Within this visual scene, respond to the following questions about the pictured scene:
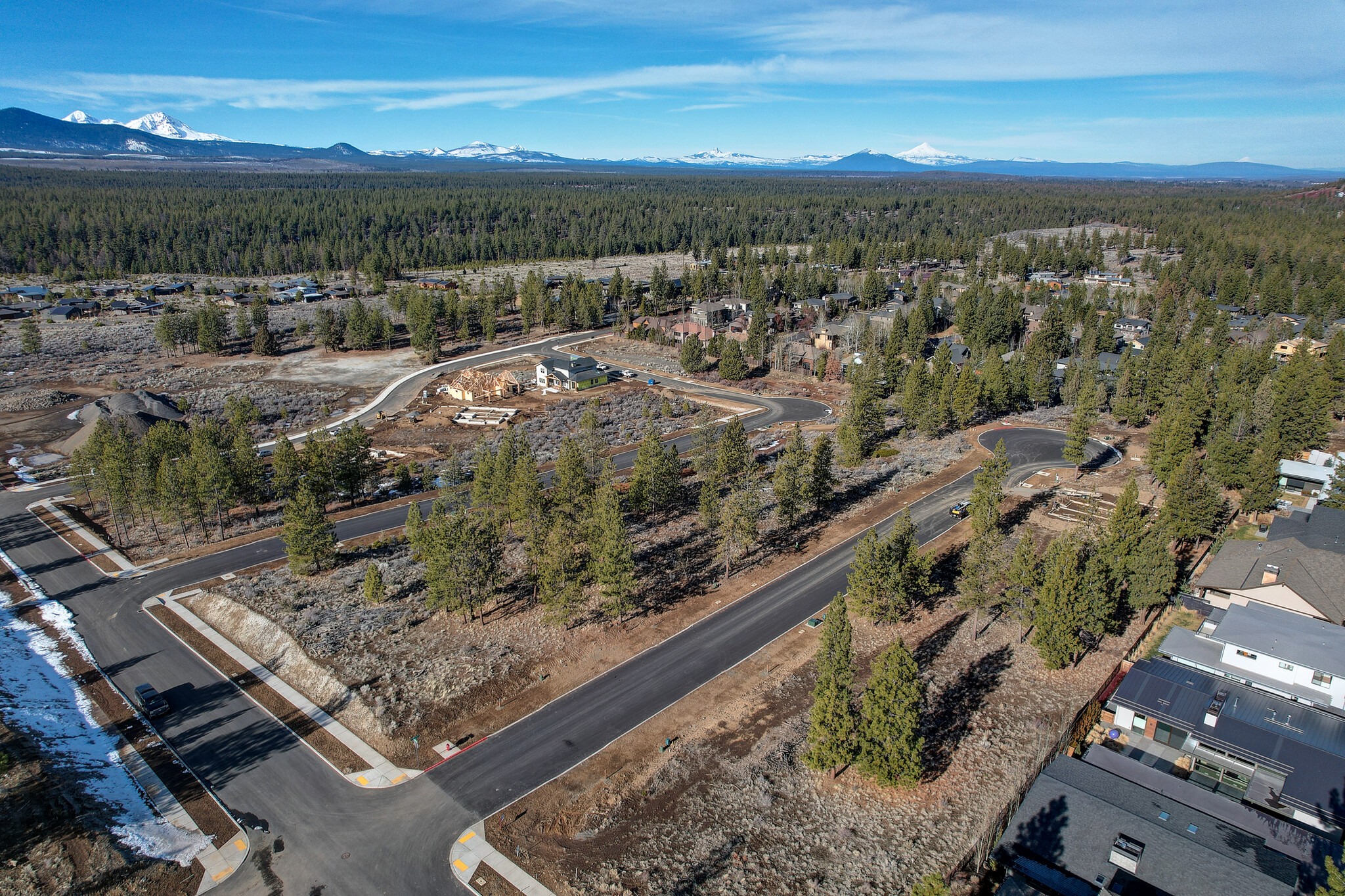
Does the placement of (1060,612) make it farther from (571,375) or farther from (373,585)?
(571,375)

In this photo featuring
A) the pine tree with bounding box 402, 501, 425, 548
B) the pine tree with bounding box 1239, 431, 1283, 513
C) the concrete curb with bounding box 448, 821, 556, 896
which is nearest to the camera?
the concrete curb with bounding box 448, 821, 556, 896

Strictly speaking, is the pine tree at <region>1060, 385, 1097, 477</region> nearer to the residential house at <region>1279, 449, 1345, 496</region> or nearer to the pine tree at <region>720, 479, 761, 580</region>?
the residential house at <region>1279, 449, 1345, 496</region>

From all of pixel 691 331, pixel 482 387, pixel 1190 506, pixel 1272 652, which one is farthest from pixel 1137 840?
pixel 691 331

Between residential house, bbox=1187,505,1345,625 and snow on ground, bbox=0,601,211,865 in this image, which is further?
residential house, bbox=1187,505,1345,625

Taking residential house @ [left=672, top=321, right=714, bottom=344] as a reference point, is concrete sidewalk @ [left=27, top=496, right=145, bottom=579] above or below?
below

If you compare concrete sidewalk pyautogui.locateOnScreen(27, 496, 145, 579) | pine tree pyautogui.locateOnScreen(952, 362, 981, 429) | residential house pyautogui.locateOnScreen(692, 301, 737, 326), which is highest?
residential house pyautogui.locateOnScreen(692, 301, 737, 326)

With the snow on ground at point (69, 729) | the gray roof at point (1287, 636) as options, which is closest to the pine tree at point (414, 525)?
the snow on ground at point (69, 729)

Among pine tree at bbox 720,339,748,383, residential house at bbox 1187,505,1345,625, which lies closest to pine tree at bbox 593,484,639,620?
residential house at bbox 1187,505,1345,625
